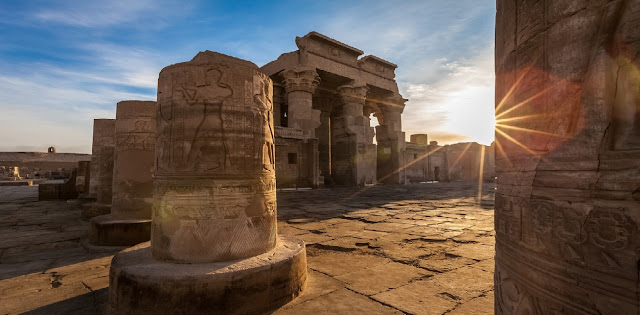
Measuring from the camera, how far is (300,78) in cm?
1395

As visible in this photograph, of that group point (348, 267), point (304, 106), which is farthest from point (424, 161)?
point (348, 267)

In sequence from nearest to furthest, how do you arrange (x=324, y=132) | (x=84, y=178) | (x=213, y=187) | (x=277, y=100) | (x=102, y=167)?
(x=213, y=187) < (x=102, y=167) < (x=84, y=178) < (x=277, y=100) < (x=324, y=132)

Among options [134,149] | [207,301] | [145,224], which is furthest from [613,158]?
[134,149]

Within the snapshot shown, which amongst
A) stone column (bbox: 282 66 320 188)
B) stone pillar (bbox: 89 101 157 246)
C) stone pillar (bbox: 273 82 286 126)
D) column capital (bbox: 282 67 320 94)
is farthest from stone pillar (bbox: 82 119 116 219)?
stone pillar (bbox: 273 82 286 126)

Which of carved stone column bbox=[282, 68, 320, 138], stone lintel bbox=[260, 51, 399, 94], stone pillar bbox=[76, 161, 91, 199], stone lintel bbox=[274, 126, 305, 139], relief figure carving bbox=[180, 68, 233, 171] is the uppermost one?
stone lintel bbox=[260, 51, 399, 94]

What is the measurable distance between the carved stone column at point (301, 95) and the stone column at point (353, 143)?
2.02 metres

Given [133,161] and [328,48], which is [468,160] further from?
[133,161]

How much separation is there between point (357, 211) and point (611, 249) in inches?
233

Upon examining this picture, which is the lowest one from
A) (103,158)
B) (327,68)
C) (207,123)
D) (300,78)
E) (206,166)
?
(206,166)

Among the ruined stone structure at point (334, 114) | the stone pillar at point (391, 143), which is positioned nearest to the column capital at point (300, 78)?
the ruined stone structure at point (334, 114)

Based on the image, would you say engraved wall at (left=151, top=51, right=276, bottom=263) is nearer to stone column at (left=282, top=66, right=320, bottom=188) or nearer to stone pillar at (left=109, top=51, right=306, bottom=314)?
stone pillar at (left=109, top=51, right=306, bottom=314)

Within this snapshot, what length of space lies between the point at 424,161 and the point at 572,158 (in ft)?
67.8

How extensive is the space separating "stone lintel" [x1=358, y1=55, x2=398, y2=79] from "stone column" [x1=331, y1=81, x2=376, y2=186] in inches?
53.1

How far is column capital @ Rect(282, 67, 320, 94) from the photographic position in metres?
13.8
